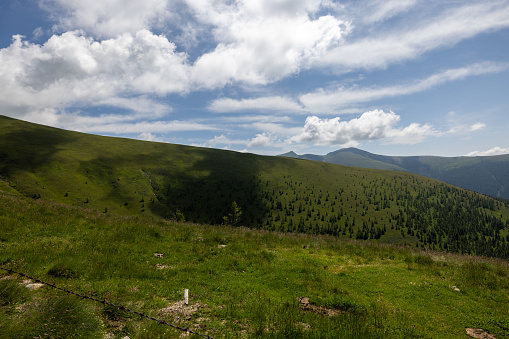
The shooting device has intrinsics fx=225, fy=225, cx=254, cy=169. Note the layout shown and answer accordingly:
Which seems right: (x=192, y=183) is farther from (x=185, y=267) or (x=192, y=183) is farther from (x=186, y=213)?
(x=185, y=267)

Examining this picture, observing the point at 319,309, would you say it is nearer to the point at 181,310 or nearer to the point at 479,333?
the point at 181,310

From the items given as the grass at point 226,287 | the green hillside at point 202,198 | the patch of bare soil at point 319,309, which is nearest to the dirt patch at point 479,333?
the grass at point 226,287

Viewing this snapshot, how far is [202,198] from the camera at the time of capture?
161m

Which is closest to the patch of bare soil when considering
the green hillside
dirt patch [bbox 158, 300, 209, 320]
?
dirt patch [bbox 158, 300, 209, 320]

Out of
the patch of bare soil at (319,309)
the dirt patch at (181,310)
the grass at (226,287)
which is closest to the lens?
the grass at (226,287)

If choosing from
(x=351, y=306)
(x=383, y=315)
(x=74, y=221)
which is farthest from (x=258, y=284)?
(x=74, y=221)

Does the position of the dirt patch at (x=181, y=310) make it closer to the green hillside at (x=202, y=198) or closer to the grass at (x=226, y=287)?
the grass at (x=226, y=287)

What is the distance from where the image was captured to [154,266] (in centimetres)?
1224

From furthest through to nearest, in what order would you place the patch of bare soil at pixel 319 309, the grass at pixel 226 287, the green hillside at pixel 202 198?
1. the green hillside at pixel 202 198
2. the patch of bare soil at pixel 319 309
3. the grass at pixel 226 287

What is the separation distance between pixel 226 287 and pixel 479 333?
956cm

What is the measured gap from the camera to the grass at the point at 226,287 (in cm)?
675

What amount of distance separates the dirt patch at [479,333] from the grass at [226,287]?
24 centimetres

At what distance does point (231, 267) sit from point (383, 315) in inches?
300

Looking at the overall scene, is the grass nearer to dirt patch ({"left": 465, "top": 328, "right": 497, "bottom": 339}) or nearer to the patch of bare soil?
the patch of bare soil
